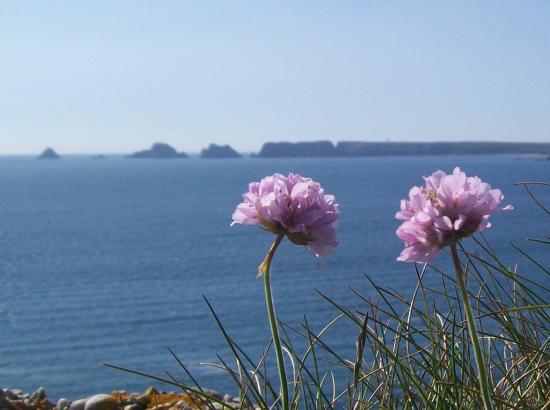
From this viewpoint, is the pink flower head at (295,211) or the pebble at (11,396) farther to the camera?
the pebble at (11,396)

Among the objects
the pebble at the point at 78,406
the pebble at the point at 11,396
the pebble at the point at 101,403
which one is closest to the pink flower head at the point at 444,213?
the pebble at the point at 101,403

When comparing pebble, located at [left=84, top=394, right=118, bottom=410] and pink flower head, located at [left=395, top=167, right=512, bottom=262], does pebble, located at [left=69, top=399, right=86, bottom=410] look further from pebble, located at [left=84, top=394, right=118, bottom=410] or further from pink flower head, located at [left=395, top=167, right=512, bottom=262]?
pink flower head, located at [left=395, top=167, right=512, bottom=262]

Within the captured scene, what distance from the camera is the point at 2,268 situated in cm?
4591

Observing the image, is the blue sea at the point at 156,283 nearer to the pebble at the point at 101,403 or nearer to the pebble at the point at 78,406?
the pebble at the point at 78,406

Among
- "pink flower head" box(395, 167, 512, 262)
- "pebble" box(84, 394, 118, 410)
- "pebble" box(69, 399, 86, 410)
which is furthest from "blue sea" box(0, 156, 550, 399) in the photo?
"pink flower head" box(395, 167, 512, 262)

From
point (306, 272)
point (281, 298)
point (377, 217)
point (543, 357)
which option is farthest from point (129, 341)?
point (377, 217)

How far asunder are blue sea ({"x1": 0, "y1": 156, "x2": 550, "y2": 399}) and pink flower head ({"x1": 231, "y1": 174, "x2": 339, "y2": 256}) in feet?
43.8

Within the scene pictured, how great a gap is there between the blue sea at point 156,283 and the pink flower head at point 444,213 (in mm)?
13475

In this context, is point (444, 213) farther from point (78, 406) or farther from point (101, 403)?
point (78, 406)

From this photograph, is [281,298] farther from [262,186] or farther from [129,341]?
[262,186]

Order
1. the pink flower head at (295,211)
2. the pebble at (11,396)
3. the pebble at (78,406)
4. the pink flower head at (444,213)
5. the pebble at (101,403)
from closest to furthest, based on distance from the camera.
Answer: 1. the pink flower head at (444,213)
2. the pink flower head at (295,211)
3. the pebble at (101,403)
4. the pebble at (78,406)
5. the pebble at (11,396)

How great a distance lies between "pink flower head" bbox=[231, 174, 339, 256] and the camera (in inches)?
86.4

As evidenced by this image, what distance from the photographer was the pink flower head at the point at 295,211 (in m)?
2.20

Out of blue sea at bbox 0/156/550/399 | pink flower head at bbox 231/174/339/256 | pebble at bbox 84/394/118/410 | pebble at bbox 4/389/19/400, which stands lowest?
blue sea at bbox 0/156/550/399
